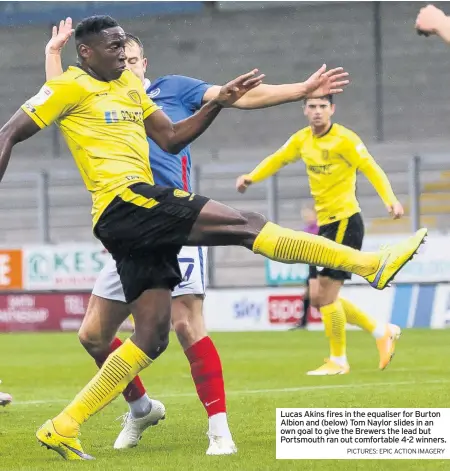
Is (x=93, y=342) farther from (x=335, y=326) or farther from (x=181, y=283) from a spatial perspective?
(x=335, y=326)

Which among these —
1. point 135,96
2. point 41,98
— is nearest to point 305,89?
point 135,96

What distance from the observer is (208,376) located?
6219 mm

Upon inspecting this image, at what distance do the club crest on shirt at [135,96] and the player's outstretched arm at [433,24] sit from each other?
1.66 metres

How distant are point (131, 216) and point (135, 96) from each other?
0.69m

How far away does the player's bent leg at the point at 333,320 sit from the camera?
37.0 feet

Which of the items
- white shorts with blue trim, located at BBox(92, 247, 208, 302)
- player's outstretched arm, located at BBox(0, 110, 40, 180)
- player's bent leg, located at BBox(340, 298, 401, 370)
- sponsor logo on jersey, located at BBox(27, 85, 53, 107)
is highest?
sponsor logo on jersey, located at BBox(27, 85, 53, 107)

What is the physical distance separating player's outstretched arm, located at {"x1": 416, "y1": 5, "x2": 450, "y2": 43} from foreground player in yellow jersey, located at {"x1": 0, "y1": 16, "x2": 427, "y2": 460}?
1.13 metres

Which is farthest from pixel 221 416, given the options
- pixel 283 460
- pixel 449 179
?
pixel 449 179

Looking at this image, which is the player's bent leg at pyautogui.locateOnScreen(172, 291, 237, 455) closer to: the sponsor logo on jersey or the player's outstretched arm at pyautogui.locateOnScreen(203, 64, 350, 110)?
the player's outstretched arm at pyautogui.locateOnScreen(203, 64, 350, 110)

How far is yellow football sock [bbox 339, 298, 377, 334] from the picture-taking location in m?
11.4

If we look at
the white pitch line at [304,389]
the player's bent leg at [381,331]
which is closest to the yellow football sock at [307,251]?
the white pitch line at [304,389]

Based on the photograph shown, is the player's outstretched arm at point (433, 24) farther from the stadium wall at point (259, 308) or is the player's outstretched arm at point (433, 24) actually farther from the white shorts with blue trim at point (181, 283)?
the stadium wall at point (259, 308)

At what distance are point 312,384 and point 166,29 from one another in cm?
1848

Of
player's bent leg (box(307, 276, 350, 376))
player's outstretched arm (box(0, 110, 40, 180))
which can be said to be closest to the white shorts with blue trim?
player's outstretched arm (box(0, 110, 40, 180))
